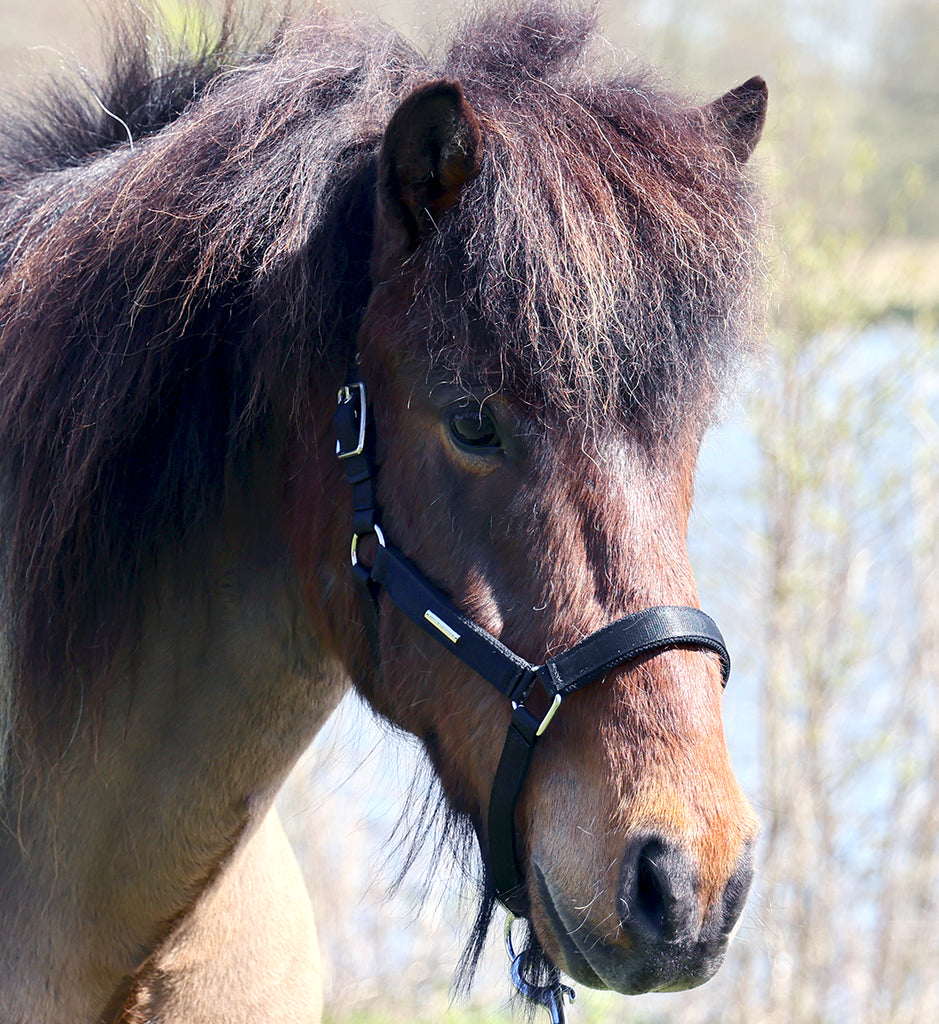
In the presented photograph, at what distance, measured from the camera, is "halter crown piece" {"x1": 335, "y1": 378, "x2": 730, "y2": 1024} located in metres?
1.38

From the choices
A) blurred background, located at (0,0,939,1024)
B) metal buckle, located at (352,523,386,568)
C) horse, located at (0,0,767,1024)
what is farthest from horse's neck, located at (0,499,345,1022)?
blurred background, located at (0,0,939,1024)

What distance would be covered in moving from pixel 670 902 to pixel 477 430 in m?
0.66

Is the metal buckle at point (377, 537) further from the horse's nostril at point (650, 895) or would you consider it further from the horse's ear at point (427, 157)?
the horse's nostril at point (650, 895)

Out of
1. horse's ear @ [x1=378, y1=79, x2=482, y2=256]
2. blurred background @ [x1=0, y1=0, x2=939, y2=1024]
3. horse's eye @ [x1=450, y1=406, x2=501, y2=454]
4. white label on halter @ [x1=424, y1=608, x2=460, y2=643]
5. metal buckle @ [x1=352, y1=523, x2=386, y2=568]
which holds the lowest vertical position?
blurred background @ [x1=0, y1=0, x2=939, y2=1024]

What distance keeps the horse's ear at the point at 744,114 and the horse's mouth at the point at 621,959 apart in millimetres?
1265

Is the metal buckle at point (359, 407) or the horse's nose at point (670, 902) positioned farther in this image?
the metal buckle at point (359, 407)

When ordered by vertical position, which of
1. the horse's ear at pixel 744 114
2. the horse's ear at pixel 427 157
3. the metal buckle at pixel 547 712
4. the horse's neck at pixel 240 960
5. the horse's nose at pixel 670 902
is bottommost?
the horse's neck at pixel 240 960

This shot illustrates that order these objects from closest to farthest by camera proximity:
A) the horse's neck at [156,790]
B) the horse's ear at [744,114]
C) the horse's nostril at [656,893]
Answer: the horse's nostril at [656,893] → the horse's neck at [156,790] → the horse's ear at [744,114]

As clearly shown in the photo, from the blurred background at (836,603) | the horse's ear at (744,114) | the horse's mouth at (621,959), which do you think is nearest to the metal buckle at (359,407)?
the horse's mouth at (621,959)

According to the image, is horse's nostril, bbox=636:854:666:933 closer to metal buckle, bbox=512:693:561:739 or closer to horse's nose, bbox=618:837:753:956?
horse's nose, bbox=618:837:753:956

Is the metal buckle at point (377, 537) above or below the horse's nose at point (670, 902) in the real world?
above

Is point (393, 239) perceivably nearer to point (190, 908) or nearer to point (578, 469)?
point (578, 469)

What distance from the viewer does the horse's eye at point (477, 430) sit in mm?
1482

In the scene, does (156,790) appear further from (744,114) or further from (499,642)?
(744,114)
